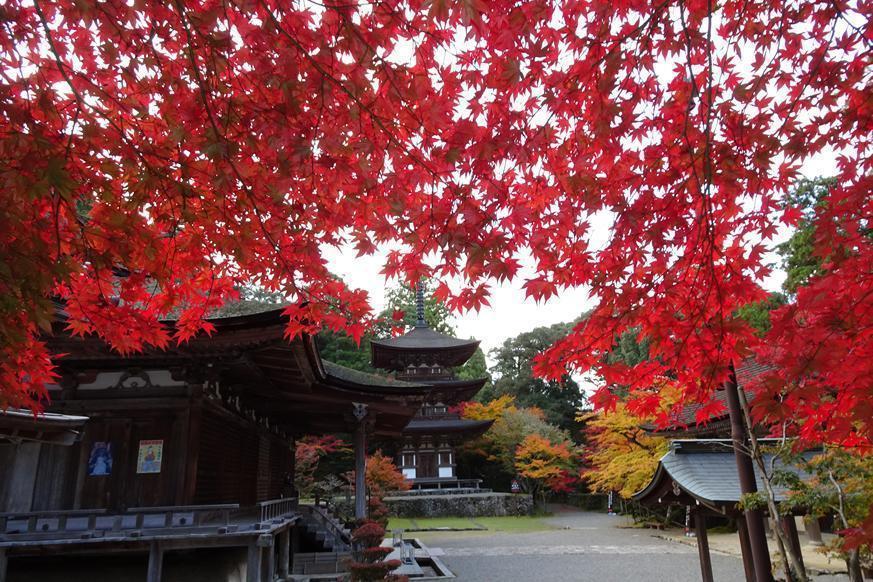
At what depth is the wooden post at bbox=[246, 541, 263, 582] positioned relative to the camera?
25.1 feet

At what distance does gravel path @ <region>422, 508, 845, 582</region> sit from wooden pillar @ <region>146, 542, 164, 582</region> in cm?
653

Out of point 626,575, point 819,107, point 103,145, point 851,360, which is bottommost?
point 626,575

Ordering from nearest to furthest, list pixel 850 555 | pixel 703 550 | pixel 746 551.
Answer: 1. pixel 850 555
2. pixel 746 551
3. pixel 703 550

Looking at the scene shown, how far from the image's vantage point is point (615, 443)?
22.8m

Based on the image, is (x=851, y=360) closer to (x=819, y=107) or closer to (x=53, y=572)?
(x=819, y=107)

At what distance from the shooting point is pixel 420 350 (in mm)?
30969

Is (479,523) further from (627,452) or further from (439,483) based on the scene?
(627,452)

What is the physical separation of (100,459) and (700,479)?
7.94 m

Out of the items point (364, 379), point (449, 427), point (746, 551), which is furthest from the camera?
point (449, 427)

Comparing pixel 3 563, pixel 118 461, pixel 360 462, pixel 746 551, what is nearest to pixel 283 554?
pixel 360 462

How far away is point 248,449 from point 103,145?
951 cm

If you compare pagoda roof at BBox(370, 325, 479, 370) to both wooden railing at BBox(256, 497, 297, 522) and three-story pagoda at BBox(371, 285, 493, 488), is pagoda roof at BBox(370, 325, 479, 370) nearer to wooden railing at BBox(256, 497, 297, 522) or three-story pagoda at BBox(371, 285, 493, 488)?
three-story pagoda at BBox(371, 285, 493, 488)

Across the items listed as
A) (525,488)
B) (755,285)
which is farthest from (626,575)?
(525,488)

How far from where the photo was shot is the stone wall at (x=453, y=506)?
2894cm
